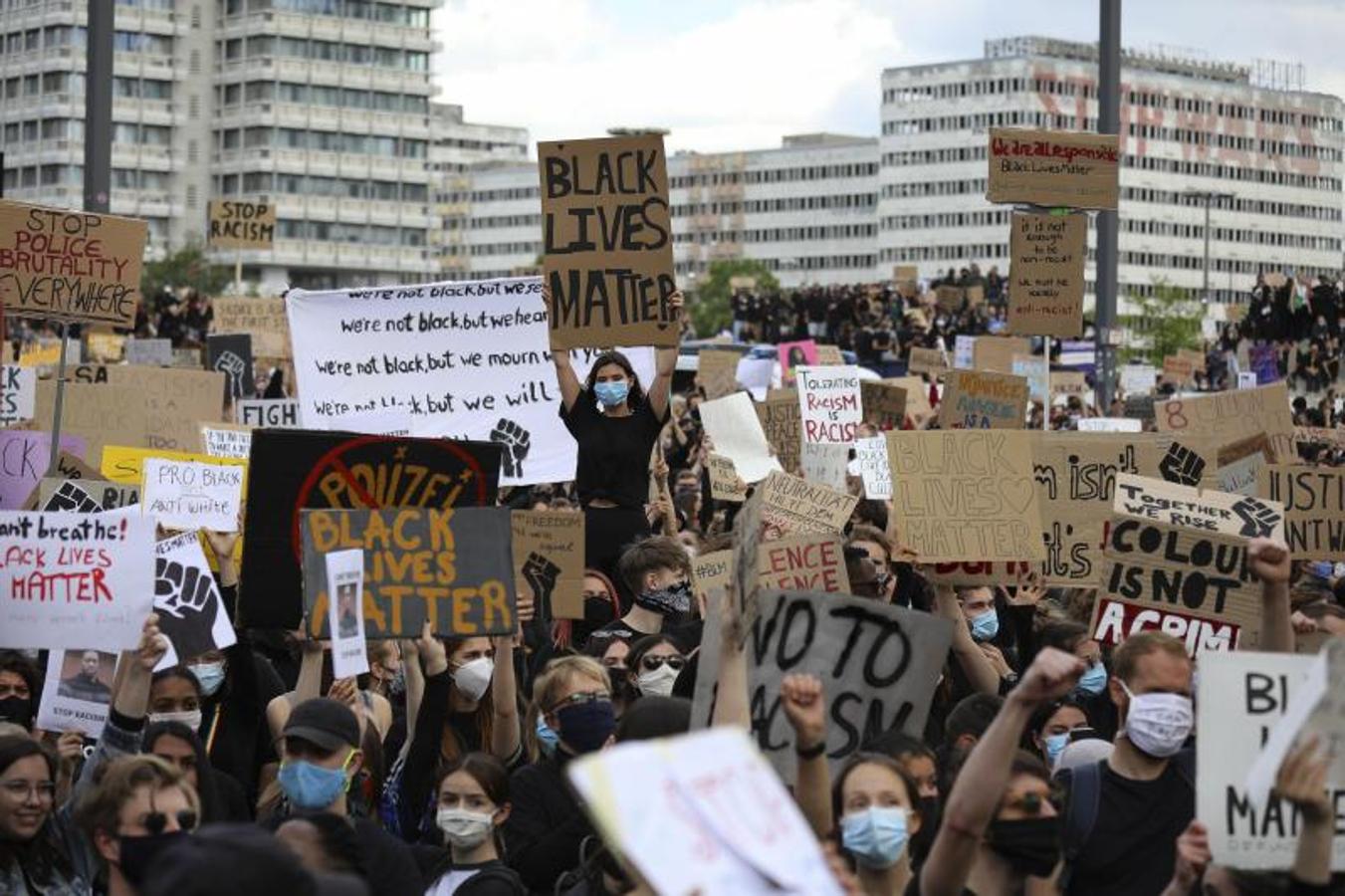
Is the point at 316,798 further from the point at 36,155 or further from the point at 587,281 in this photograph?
the point at 36,155

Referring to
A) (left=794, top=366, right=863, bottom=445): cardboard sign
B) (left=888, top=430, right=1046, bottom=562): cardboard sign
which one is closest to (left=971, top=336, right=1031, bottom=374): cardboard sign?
(left=794, top=366, right=863, bottom=445): cardboard sign

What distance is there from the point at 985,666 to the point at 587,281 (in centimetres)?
452

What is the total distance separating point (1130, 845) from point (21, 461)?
7723mm

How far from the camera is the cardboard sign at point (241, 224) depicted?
102ft

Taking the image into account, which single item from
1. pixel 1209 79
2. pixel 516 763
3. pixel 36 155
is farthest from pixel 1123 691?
pixel 1209 79

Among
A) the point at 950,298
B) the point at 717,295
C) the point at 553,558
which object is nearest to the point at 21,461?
the point at 553,558

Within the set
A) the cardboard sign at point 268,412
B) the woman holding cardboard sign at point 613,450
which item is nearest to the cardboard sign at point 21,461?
the woman holding cardboard sign at point 613,450

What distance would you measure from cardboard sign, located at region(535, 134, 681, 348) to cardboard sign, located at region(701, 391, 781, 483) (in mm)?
3044

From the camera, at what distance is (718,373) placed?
71.5 feet

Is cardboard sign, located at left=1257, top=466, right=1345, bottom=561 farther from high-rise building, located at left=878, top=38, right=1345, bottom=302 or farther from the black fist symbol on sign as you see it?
high-rise building, located at left=878, top=38, right=1345, bottom=302

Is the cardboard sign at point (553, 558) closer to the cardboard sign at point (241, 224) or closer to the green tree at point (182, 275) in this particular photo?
the cardboard sign at point (241, 224)

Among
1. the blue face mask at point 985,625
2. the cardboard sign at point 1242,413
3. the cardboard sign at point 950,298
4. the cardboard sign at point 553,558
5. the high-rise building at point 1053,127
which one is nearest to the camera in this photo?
the blue face mask at point 985,625

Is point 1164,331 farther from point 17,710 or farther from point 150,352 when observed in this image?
point 17,710

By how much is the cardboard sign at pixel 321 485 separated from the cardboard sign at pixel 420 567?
0.55 metres
